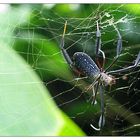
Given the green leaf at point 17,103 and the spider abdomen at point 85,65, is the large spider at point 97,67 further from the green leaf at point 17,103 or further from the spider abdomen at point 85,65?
the green leaf at point 17,103

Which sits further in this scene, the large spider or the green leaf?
the large spider

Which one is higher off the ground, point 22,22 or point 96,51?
point 22,22

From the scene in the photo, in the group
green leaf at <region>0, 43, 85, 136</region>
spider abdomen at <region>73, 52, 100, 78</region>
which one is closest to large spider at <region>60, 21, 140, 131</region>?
spider abdomen at <region>73, 52, 100, 78</region>

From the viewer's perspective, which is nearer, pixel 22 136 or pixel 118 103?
pixel 22 136

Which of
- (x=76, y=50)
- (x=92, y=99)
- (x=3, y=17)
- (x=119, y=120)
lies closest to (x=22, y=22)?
(x=3, y=17)

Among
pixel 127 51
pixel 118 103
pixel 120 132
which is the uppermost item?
pixel 127 51

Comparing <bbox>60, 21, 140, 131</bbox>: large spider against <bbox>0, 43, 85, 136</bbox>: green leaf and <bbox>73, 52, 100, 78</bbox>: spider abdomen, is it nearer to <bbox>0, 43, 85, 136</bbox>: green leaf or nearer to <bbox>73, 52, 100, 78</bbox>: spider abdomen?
<bbox>73, 52, 100, 78</bbox>: spider abdomen

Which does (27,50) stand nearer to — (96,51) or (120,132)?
(96,51)
